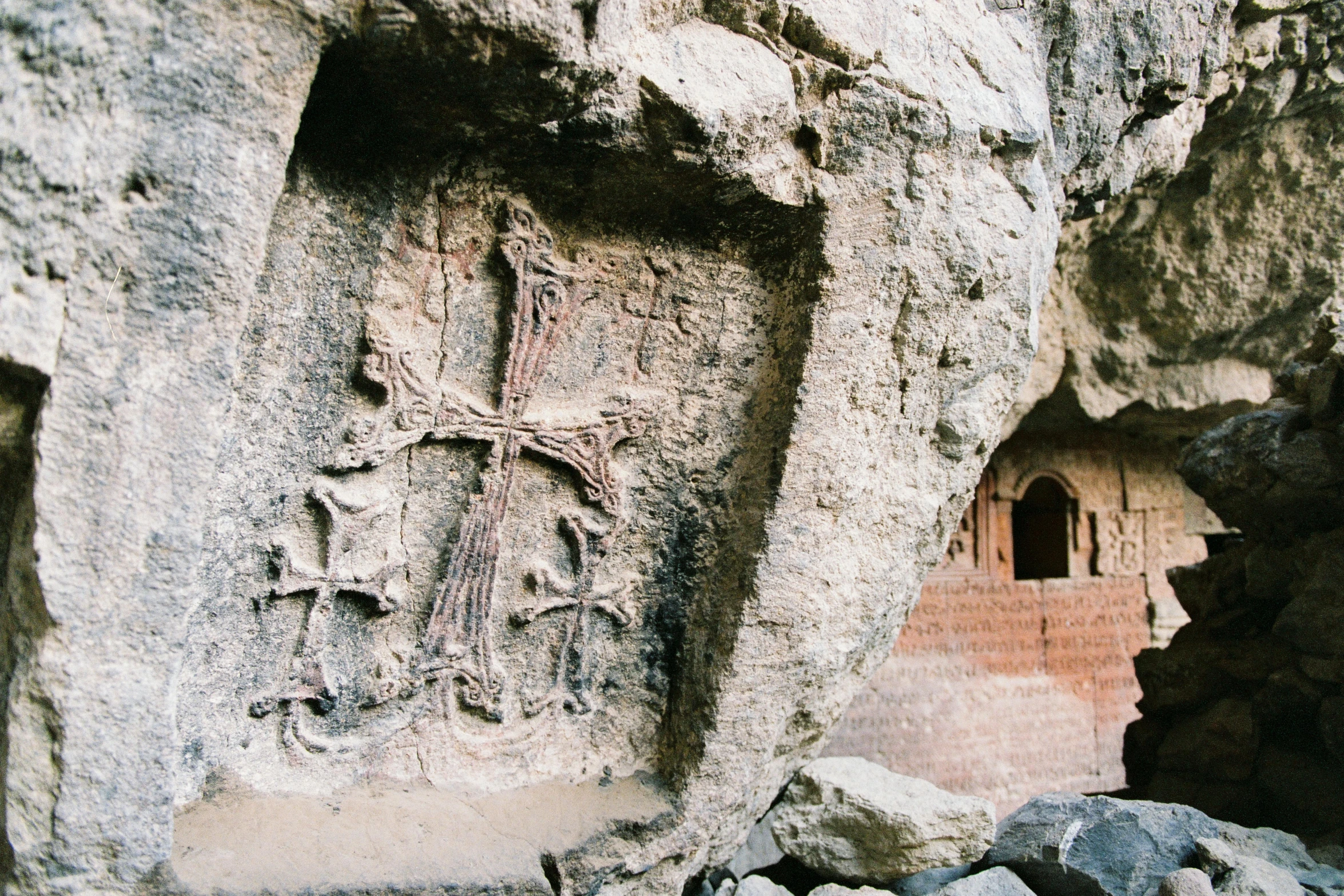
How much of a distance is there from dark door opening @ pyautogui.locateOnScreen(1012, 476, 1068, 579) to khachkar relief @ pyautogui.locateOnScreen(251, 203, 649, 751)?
12.0 feet

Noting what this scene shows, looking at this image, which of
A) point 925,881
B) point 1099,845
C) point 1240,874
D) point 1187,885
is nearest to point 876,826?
point 925,881

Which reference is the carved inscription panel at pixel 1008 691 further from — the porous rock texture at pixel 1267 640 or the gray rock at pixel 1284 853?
the gray rock at pixel 1284 853

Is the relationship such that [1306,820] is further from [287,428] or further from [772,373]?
[287,428]

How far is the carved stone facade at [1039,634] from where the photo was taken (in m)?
4.11

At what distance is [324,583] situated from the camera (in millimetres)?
1621

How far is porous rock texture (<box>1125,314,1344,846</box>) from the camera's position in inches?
97.7

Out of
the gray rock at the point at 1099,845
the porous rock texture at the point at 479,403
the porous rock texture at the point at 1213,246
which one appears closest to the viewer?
the porous rock texture at the point at 479,403

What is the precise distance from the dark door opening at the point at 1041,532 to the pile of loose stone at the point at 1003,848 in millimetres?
2824

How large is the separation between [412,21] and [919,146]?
976mm

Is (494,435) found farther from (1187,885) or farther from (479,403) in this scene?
(1187,885)

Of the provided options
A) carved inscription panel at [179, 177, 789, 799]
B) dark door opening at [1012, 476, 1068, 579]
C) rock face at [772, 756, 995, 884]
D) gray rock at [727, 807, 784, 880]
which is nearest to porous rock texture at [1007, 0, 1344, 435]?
dark door opening at [1012, 476, 1068, 579]

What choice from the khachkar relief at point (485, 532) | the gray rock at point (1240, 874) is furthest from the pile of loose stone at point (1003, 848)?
the khachkar relief at point (485, 532)

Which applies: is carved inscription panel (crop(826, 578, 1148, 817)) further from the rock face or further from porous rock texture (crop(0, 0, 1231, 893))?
porous rock texture (crop(0, 0, 1231, 893))

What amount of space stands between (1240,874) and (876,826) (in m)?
0.74
